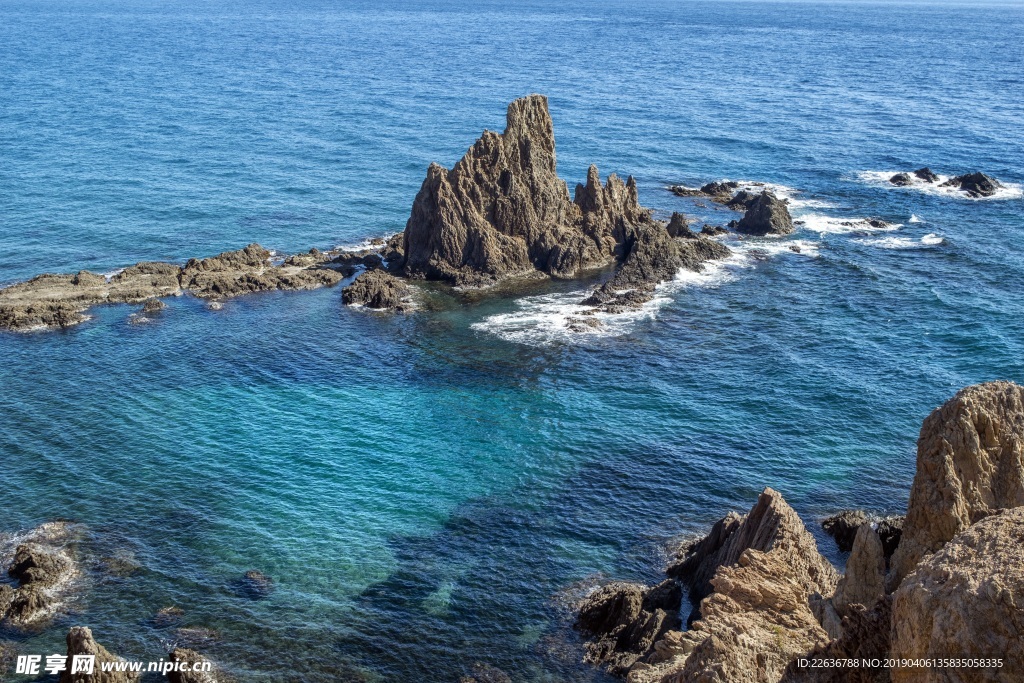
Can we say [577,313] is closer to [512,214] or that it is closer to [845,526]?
[512,214]

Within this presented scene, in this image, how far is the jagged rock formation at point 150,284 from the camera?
9062cm

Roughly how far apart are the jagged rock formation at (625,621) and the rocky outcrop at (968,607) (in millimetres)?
24885

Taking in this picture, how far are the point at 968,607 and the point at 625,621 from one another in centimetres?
2967

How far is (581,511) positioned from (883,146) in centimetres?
11856

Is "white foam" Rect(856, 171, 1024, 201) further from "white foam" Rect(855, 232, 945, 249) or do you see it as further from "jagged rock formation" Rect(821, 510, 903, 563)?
"jagged rock formation" Rect(821, 510, 903, 563)

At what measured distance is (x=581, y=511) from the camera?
6175 centimetres

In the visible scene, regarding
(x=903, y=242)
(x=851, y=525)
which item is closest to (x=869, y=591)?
(x=851, y=525)

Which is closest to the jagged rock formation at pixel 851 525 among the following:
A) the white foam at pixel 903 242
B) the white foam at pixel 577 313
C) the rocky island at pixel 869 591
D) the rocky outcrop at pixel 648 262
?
the rocky island at pixel 869 591

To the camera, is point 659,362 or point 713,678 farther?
point 659,362

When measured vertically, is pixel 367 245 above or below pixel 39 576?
above

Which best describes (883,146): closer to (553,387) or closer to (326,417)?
(553,387)

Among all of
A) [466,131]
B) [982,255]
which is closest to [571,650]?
[982,255]

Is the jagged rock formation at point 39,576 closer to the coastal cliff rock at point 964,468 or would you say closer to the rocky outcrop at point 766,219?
the coastal cliff rock at point 964,468

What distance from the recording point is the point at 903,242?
365 feet
